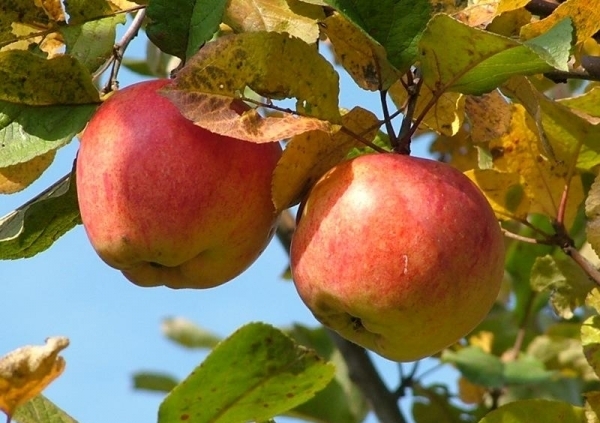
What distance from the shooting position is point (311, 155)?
1.11m

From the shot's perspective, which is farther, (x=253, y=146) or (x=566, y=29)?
(x=253, y=146)

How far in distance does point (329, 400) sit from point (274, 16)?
1.27 meters

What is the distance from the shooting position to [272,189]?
1.09 meters

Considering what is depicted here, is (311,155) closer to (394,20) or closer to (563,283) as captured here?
(394,20)

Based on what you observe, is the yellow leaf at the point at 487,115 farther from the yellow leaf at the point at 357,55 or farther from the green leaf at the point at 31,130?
the green leaf at the point at 31,130

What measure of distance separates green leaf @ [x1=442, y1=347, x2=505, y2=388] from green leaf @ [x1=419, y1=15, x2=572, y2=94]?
3.27 ft

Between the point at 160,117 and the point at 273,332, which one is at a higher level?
the point at 160,117

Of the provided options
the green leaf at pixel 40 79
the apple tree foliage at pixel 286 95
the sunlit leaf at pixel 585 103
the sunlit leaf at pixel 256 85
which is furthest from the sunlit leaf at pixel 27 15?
the sunlit leaf at pixel 585 103

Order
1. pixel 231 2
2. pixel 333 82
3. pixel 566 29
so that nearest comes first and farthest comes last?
pixel 566 29 < pixel 333 82 < pixel 231 2

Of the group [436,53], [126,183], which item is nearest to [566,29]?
[436,53]

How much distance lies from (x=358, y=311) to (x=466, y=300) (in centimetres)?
10

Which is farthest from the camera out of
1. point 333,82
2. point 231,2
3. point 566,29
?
point 231,2

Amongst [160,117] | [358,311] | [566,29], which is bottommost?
[358,311]

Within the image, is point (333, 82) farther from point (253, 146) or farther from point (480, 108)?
point (480, 108)
